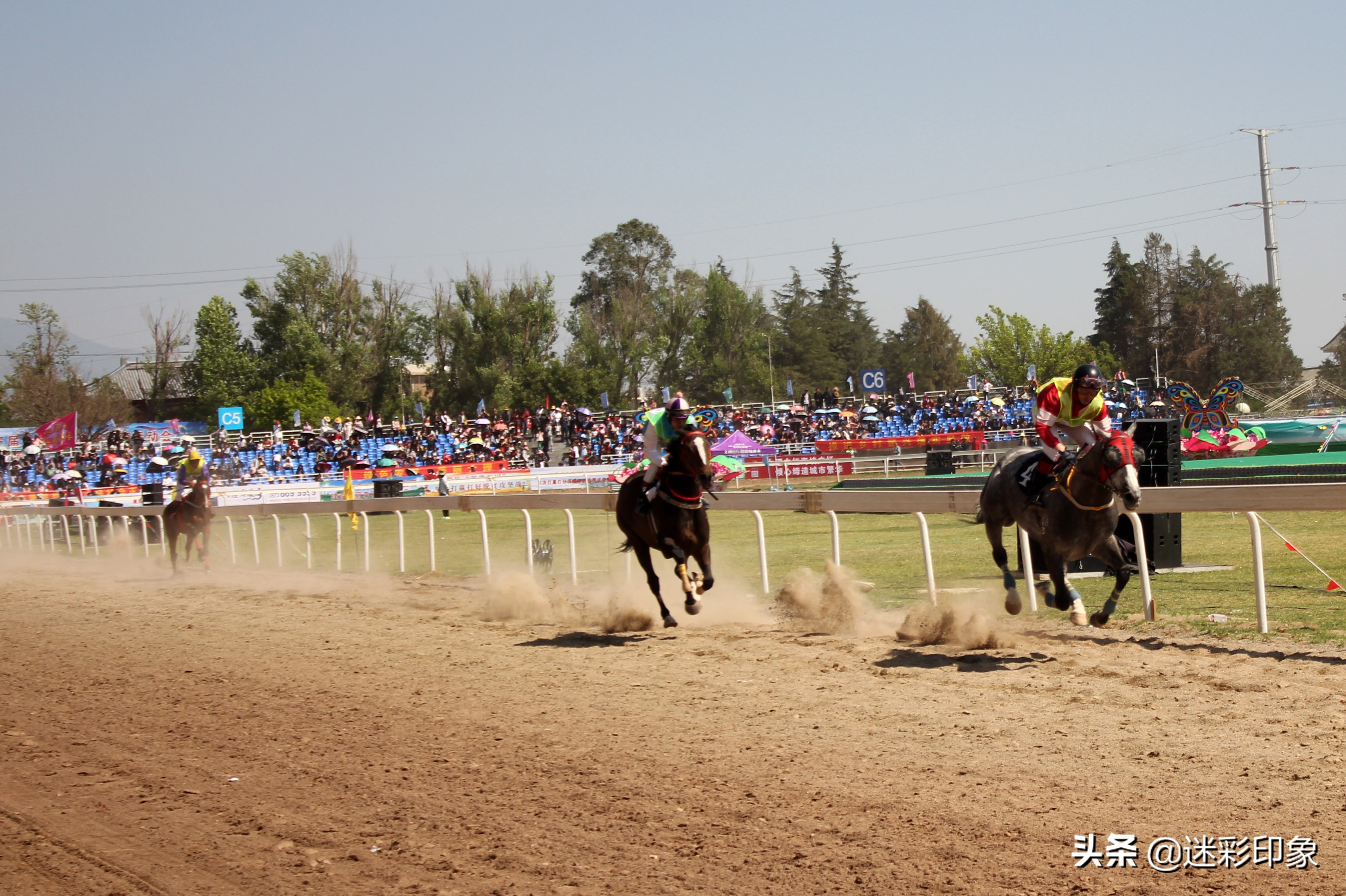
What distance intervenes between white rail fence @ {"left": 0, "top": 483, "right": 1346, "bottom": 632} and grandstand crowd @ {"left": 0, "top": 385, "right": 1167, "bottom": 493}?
1213cm

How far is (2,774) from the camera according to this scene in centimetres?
595

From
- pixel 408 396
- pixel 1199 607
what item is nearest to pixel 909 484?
pixel 1199 607

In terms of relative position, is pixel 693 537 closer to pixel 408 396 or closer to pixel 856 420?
pixel 856 420

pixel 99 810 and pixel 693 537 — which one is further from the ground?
pixel 693 537

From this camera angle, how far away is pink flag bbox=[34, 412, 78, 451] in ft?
142

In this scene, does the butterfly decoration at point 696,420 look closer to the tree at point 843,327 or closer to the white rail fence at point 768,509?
the white rail fence at point 768,509

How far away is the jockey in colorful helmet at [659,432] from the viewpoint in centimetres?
1002

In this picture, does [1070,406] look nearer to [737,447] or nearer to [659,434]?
[659,434]

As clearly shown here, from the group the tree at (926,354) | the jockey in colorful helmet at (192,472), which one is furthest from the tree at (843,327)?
the jockey in colorful helmet at (192,472)

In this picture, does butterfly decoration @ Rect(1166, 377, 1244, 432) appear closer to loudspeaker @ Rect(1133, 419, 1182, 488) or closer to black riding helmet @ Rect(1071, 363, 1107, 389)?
loudspeaker @ Rect(1133, 419, 1182, 488)

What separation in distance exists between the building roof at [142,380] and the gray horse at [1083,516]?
7994cm

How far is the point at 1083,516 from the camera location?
7.98 meters

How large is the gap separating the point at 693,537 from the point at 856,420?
42.4m

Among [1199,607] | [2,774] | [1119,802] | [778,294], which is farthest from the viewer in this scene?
[778,294]
